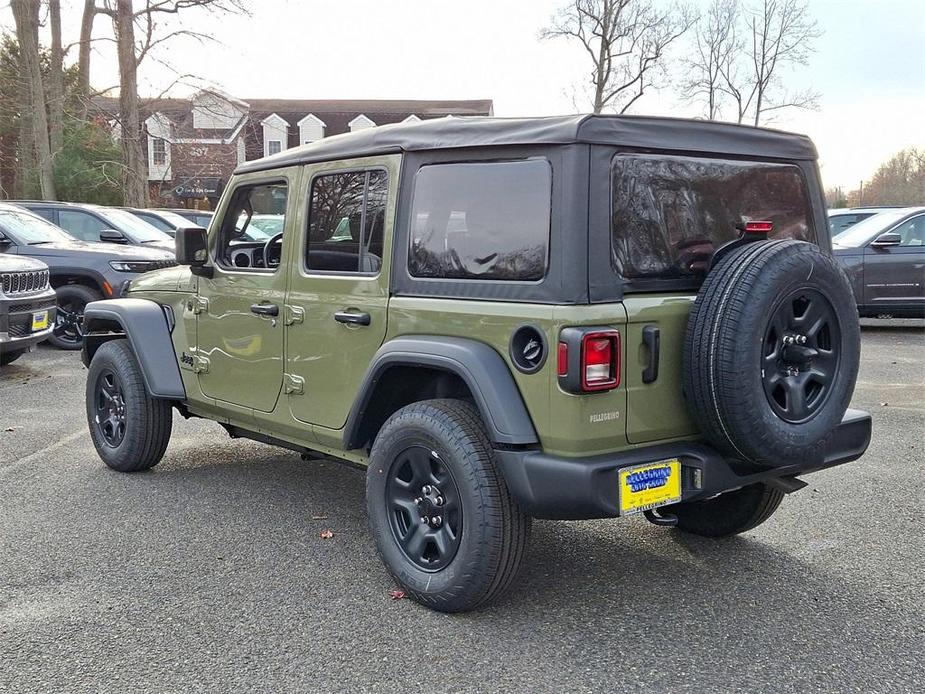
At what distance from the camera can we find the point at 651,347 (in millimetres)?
3150

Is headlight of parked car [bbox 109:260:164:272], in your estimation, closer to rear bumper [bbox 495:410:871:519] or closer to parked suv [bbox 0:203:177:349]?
parked suv [bbox 0:203:177:349]

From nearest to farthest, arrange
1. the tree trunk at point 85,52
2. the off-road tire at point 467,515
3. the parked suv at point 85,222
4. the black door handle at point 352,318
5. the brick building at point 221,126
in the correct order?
the off-road tire at point 467,515, the black door handle at point 352,318, the parked suv at point 85,222, the tree trunk at point 85,52, the brick building at point 221,126

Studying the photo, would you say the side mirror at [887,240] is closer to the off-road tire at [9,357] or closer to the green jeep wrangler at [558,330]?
the green jeep wrangler at [558,330]

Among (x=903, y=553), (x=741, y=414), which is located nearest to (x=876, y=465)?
(x=903, y=553)

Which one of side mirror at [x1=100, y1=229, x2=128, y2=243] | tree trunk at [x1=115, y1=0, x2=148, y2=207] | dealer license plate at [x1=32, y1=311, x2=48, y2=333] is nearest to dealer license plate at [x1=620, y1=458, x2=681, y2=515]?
dealer license plate at [x1=32, y1=311, x2=48, y2=333]

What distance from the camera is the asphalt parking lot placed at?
2996 mm

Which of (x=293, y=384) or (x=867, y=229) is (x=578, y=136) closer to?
(x=293, y=384)

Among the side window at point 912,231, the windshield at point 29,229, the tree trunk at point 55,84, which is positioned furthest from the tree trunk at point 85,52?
the side window at point 912,231

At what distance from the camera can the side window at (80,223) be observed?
12.2 metres

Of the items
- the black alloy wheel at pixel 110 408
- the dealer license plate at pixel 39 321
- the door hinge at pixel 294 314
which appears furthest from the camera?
the dealer license plate at pixel 39 321

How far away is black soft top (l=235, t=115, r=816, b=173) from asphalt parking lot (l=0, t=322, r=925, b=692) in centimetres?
178

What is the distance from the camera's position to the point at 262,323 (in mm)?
4383

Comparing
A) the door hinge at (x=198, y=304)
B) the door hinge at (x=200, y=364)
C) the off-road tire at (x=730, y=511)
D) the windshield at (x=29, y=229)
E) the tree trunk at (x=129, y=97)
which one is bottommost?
the off-road tire at (x=730, y=511)

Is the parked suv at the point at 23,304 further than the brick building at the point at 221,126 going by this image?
No
